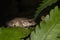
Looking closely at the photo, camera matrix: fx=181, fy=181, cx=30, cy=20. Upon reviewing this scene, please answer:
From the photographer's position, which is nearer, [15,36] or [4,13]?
[15,36]

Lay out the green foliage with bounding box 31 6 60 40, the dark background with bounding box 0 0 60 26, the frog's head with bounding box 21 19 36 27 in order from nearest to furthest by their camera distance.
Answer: the green foliage with bounding box 31 6 60 40 < the frog's head with bounding box 21 19 36 27 < the dark background with bounding box 0 0 60 26

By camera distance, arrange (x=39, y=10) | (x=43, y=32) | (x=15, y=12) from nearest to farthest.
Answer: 1. (x=43, y=32)
2. (x=39, y=10)
3. (x=15, y=12)

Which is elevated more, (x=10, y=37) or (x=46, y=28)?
(x=10, y=37)

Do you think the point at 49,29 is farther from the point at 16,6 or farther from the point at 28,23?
the point at 16,6

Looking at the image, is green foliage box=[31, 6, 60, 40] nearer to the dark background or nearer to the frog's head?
the frog's head

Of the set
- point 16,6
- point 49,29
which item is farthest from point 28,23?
point 49,29

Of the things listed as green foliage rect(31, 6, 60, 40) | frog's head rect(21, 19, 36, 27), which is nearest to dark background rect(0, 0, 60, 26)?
frog's head rect(21, 19, 36, 27)

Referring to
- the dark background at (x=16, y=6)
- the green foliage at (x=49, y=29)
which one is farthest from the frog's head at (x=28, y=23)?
the green foliage at (x=49, y=29)

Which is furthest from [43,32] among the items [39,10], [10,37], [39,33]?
[39,10]

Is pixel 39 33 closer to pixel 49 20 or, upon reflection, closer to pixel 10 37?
pixel 49 20
